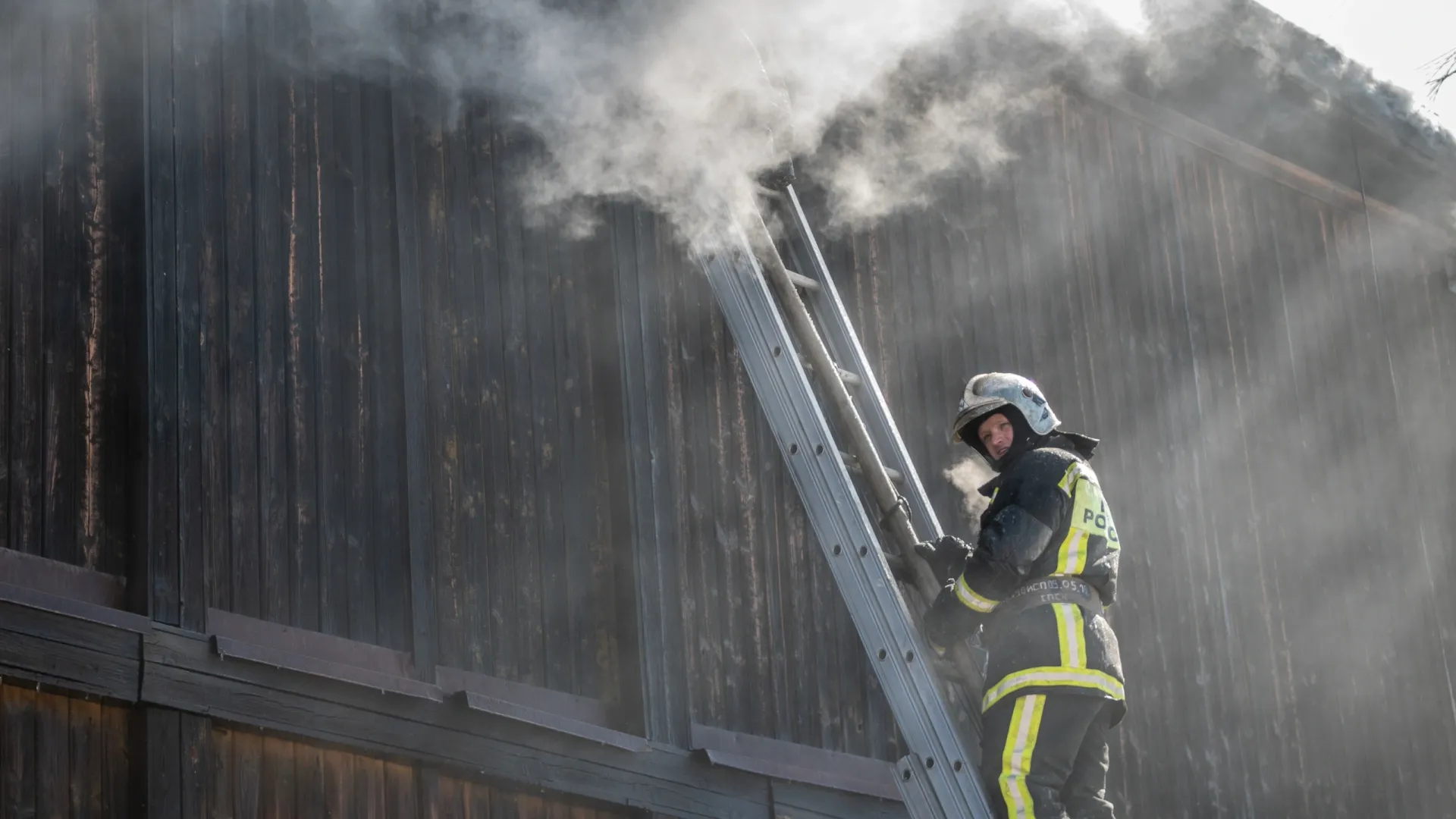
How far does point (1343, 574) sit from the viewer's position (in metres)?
11.3

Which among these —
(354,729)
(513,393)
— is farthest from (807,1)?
(354,729)

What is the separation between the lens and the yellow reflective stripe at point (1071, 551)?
214 inches

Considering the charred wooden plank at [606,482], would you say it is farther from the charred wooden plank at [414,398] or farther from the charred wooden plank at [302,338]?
the charred wooden plank at [302,338]

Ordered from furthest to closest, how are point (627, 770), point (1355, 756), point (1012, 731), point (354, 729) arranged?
point (1355, 756) → point (627, 770) → point (354, 729) → point (1012, 731)

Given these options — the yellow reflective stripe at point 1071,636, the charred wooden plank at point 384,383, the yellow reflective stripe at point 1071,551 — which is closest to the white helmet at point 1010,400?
the yellow reflective stripe at point 1071,551

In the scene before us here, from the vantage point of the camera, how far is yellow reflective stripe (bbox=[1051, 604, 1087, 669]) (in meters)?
5.32

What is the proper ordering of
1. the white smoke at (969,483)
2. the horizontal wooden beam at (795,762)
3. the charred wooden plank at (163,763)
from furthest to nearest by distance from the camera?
the white smoke at (969,483) < the horizontal wooden beam at (795,762) < the charred wooden plank at (163,763)

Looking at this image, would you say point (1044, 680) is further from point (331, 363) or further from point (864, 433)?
point (331, 363)

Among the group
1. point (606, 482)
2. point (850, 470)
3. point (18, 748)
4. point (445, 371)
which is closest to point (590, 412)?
point (606, 482)

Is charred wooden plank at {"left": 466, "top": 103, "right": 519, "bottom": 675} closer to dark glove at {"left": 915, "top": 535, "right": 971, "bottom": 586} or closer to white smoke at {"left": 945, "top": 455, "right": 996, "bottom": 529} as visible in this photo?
dark glove at {"left": 915, "top": 535, "right": 971, "bottom": 586}

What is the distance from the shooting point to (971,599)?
5180 millimetres

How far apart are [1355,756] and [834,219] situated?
5.18 meters

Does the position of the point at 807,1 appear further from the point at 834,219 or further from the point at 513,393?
the point at 513,393

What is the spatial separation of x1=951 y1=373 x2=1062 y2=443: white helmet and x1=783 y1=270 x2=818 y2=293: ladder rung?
0.69 m
